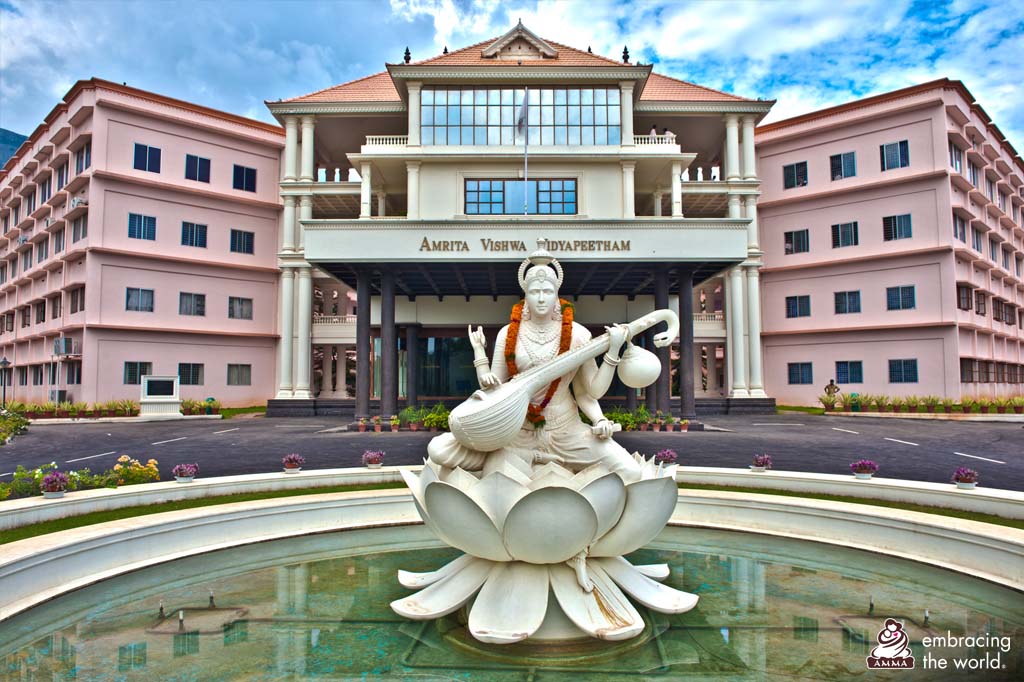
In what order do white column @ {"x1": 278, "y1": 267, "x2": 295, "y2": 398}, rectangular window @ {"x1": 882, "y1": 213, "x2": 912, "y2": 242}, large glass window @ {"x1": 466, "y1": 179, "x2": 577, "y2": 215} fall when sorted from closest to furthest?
large glass window @ {"x1": 466, "y1": 179, "x2": 577, "y2": 215} < rectangular window @ {"x1": 882, "y1": 213, "x2": 912, "y2": 242} < white column @ {"x1": 278, "y1": 267, "x2": 295, "y2": 398}

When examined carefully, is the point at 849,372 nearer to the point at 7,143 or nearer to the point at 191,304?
the point at 191,304

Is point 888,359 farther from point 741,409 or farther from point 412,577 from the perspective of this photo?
point 412,577

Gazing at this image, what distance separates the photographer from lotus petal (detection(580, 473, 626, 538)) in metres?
4.65

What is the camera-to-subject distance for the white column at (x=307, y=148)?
34.2 m

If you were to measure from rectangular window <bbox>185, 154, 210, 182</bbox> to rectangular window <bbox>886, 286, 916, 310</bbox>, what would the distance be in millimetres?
40368

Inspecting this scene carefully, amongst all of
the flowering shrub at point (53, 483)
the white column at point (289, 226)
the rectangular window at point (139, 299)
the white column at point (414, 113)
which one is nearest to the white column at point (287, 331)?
the white column at point (289, 226)

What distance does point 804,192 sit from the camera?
36562 mm

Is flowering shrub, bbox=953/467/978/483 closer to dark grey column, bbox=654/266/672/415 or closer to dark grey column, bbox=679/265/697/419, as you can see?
dark grey column, bbox=654/266/672/415

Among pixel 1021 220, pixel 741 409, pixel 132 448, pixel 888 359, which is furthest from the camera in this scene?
pixel 1021 220

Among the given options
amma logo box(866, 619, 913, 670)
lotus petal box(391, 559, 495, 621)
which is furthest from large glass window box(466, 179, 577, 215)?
amma logo box(866, 619, 913, 670)

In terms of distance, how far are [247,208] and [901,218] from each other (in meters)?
38.6

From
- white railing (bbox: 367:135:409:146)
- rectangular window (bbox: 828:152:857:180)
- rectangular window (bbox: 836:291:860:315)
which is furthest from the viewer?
rectangular window (bbox: 828:152:857:180)

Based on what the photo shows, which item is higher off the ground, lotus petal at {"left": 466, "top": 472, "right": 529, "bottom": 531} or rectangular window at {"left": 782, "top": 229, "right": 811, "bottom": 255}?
rectangular window at {"left": 782, "top": 229, "right": 811, "bottom": 255}

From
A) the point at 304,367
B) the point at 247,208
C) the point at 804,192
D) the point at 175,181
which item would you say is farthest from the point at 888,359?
the point at 175,181
